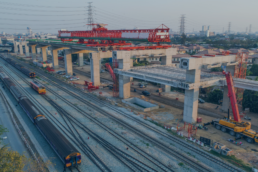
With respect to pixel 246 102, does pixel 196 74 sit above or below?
above

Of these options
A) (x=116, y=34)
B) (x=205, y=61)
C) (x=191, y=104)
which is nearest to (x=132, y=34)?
(x=116, y=34)

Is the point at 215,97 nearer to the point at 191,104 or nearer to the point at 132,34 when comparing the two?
the point at 191,104

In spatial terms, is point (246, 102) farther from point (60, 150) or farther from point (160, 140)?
point (60, 150)

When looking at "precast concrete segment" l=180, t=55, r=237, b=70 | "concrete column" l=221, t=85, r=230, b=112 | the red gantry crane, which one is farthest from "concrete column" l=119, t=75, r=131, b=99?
"concrete column" l=221, t=85, r=230, b=112

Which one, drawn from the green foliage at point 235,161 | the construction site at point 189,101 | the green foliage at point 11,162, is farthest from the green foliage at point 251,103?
the green foliage at point 11,162

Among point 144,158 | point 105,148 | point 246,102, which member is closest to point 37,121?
point 105,148

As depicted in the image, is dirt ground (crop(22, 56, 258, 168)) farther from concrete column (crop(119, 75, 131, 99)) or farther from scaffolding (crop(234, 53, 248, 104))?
scaffolding (crop(234, 53, 248, 104))
